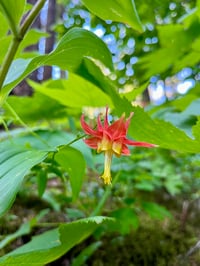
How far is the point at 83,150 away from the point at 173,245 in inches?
22.2

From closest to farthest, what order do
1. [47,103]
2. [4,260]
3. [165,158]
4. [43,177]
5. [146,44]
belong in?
[4,260]
[43,177]
[47,103]
[165,158]
[146,44]

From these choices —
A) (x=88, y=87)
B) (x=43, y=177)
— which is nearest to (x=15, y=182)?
(x=43, y=177)

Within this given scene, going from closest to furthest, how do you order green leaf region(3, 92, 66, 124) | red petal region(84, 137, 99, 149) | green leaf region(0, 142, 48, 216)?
green leaf region(0, 142, 48, 216) < red petal region(84, 137, 99, 149) < green leaf region(3, 92, 66, 124)

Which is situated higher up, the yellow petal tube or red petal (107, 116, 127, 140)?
red petal (107, 116, 127, 140)

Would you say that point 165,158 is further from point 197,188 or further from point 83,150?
point 83,150

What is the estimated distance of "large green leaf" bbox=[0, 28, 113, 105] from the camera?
48 cm

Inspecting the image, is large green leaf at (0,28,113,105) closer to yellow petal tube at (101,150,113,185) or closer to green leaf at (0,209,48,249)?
yellow petal tube at (101,150,113,185)

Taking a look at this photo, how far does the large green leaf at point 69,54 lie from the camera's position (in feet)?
1.57

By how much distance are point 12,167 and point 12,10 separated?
203 mm

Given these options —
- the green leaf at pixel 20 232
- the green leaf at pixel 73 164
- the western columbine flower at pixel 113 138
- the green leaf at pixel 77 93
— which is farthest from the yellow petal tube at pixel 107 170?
the green leaf at pixel 20 232

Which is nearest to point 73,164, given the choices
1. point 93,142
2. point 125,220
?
point 93,142

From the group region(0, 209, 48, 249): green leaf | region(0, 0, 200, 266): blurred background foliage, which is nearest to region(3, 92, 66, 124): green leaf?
region(0, 0, 200, 266): blurred background foliage

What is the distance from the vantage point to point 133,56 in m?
1.64

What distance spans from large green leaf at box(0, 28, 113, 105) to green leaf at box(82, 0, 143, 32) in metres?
0.04
